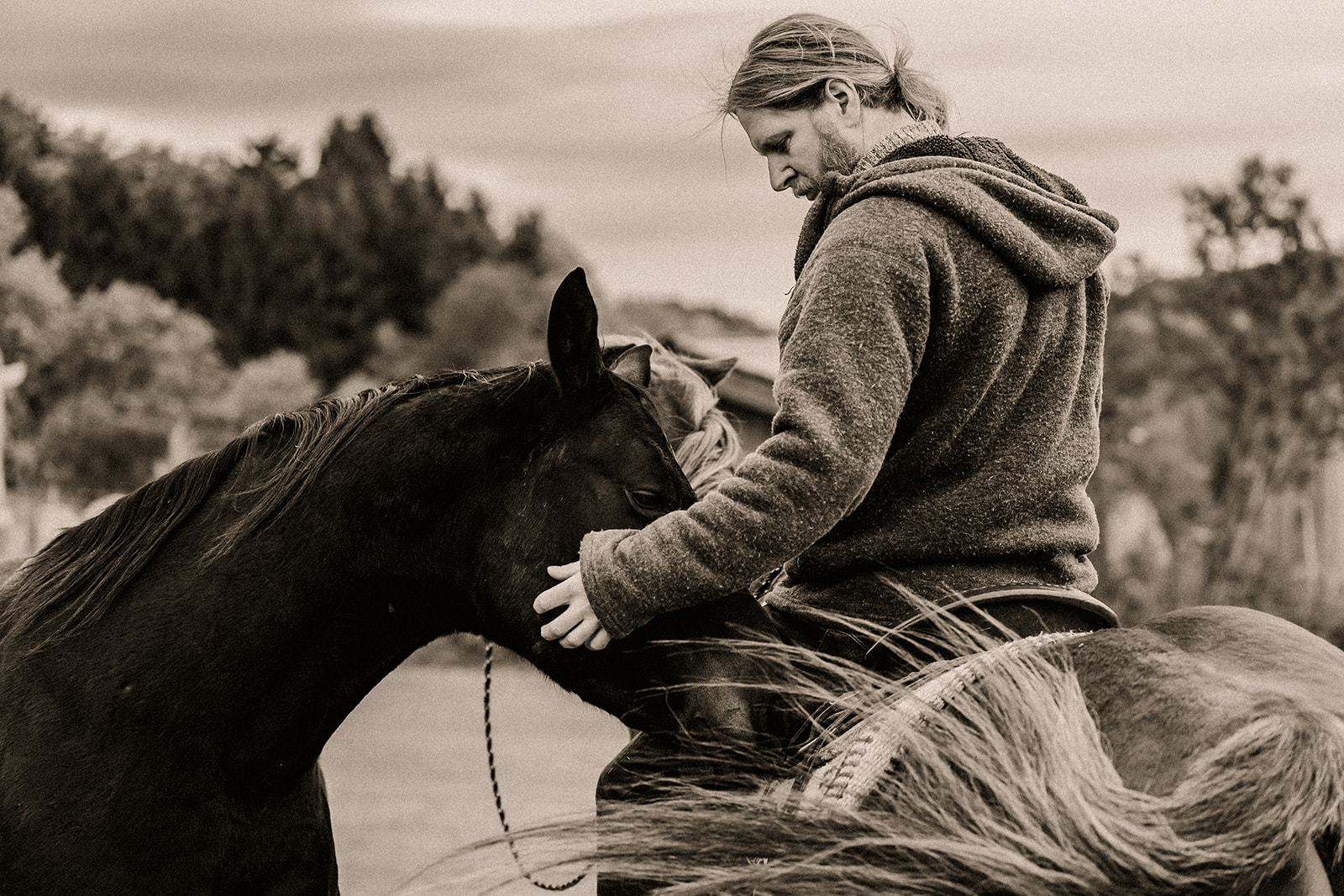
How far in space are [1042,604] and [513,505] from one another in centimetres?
94

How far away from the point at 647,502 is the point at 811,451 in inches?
16.9

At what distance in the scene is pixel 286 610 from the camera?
2.54 metres

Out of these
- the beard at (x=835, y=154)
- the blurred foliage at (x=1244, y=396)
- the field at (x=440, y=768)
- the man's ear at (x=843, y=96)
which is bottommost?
the field at (x=440, y=768)

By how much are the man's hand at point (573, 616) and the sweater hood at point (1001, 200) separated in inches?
30.4

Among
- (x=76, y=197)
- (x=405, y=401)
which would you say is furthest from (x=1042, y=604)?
(x=76, y=197)

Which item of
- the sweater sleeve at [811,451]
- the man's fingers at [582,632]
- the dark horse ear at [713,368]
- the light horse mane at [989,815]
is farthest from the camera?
the dark horse ear at [713,368]

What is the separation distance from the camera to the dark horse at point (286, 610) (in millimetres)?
2422

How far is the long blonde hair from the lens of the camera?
7.89ft

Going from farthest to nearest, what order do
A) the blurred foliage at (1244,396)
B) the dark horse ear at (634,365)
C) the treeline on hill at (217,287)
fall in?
the treeline on hill at (217,287), the blurred foliage at (1244,396), the dark horse ear at (634,365)

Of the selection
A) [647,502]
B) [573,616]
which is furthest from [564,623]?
[647,502]

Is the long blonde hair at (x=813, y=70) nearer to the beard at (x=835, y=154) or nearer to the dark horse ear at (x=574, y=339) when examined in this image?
the beard at (x=835, y=154)

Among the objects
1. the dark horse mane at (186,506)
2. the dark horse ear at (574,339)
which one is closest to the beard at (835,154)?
the dark horse ear at (574,339)

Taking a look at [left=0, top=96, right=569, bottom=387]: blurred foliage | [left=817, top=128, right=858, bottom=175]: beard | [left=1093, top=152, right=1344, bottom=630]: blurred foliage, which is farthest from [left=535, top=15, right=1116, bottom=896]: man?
[left=0, top=96, right=569, bottom=387]: blurred foliage

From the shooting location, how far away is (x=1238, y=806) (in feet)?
5.57
